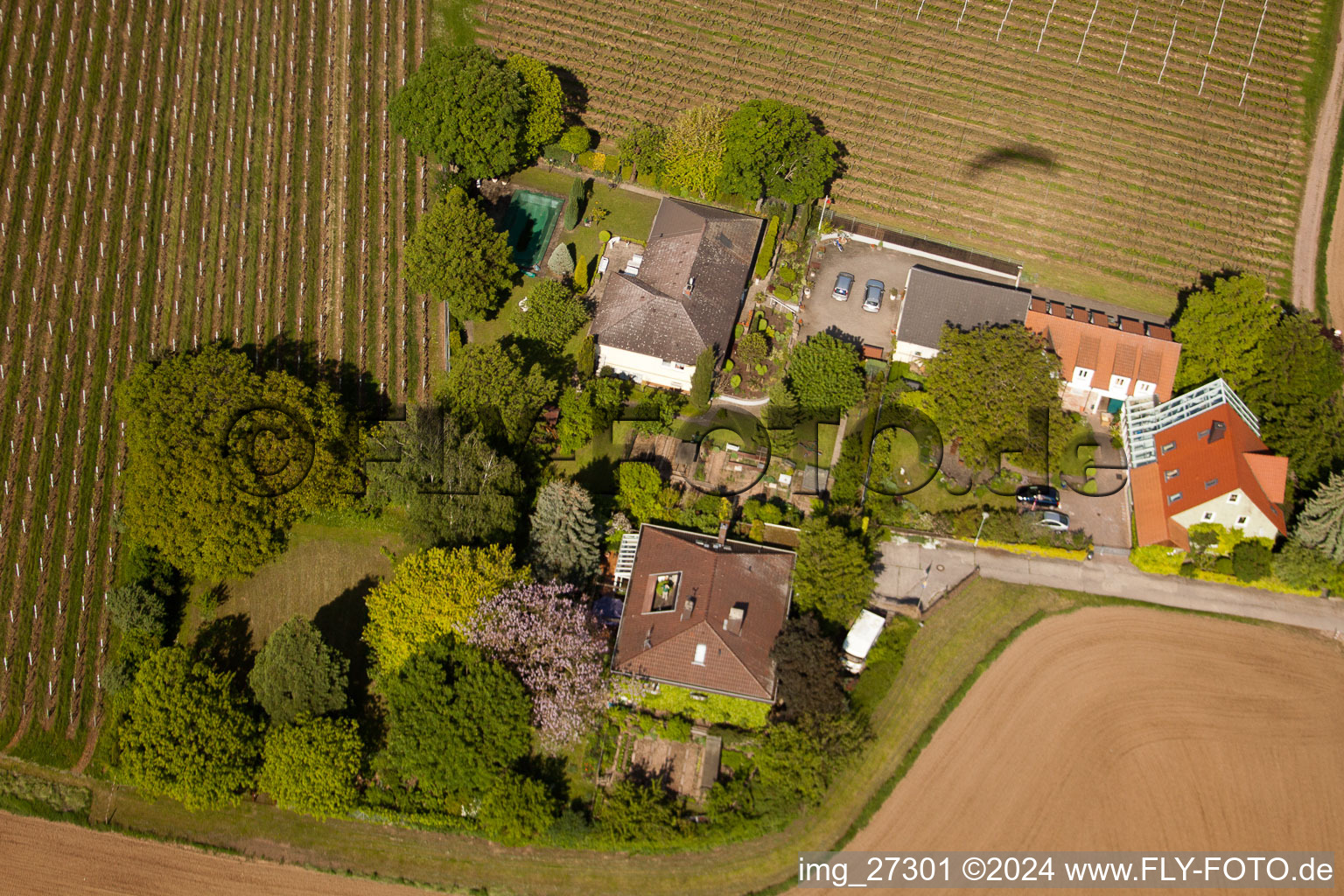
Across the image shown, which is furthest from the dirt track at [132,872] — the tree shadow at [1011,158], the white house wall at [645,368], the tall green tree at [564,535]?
the tree shadow at [1011,158]

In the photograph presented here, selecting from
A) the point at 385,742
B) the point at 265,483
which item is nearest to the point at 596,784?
the point at 385,742

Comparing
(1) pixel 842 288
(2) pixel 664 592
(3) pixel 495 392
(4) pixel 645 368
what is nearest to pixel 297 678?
(3) pixel 495 392

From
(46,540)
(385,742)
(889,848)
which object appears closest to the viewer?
(889,848)

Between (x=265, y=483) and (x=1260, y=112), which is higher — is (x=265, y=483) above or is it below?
below

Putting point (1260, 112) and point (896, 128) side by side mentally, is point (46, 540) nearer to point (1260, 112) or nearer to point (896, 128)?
point (896, 128)

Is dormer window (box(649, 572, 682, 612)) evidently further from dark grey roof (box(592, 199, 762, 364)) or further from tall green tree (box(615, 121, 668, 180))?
tall green tree (box(615, 121, 668, 180))

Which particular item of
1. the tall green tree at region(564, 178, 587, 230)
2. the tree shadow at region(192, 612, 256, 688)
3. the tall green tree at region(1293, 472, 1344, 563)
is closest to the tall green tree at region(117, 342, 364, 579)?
the tree shadow at region(192, 612, 256, 688)

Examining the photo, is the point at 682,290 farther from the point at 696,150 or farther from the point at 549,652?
the point at 549,652

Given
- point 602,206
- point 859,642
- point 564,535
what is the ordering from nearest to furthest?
point 859,642, point 564,535, point 602,206
